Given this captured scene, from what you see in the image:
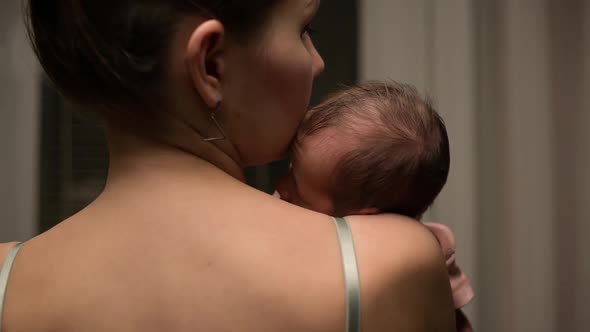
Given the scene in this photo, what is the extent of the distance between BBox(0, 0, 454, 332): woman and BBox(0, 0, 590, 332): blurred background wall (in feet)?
2.90

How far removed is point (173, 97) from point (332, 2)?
0.99 m

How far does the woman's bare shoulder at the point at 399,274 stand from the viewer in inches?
24.3

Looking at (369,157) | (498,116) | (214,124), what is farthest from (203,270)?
(498,116)

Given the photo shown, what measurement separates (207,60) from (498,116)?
1091mm

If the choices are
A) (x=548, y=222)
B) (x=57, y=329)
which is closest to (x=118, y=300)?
(x=57, y=329)

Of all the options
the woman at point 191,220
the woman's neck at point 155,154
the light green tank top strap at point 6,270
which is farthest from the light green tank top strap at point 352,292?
the light green tank top strap at point 6,270

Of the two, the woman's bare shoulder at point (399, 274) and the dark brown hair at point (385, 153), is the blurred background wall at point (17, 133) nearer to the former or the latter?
the dark brown hair at point (385, 153)

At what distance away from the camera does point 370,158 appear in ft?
2.81

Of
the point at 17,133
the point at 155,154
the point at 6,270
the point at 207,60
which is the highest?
the point at 207,60

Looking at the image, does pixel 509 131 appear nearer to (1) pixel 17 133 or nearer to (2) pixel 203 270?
(2) pixel 203 270

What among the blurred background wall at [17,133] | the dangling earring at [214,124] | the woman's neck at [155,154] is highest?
the dangling earring at [214,124]

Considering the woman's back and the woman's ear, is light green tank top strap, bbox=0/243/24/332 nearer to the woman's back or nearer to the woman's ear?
the woman's back

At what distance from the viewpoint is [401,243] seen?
643 mm

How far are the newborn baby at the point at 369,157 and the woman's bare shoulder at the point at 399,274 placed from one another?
182mm
